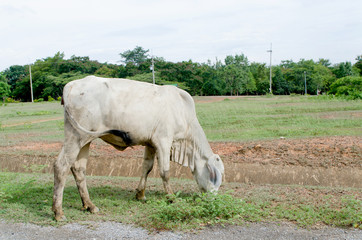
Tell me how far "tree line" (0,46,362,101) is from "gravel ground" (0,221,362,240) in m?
37.3

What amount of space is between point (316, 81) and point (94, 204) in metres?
56.1

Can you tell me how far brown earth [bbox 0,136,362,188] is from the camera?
9695 mm

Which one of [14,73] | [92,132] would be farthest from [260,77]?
[92,132]

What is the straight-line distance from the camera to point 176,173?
10.2 m

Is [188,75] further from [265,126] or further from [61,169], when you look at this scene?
[61,169]

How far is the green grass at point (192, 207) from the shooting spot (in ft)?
18.7

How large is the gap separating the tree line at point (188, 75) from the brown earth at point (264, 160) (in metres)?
30.0

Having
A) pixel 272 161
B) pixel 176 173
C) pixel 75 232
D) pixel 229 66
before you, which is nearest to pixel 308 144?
pixel 272 161

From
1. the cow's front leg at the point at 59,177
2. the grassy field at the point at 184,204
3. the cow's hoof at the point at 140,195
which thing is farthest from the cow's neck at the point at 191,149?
the cow's front leg at the point at 59,177

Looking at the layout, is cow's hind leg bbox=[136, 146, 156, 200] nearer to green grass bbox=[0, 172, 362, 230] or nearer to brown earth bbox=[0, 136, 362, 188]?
Answer: green grass bbox=[0, 172, 362, 230]

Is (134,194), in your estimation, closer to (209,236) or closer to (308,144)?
(209,236)

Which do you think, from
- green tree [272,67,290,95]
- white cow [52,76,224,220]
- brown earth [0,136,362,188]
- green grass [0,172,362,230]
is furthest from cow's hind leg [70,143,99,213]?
green tree [272,67,290,95]

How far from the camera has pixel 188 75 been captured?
164ft

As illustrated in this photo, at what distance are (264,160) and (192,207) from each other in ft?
19.3
